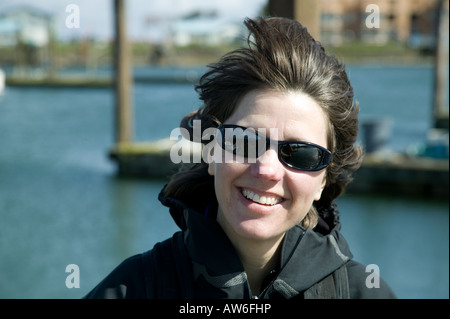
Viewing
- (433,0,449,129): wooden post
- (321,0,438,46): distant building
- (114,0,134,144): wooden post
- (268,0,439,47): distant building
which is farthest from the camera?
(321,0,438,46): distant building

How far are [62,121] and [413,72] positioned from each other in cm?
5580

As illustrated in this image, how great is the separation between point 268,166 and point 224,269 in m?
0.22

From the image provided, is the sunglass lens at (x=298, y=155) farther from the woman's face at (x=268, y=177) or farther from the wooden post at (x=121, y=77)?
the wooden post at (x=121, y=77)

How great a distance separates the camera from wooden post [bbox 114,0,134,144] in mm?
15602

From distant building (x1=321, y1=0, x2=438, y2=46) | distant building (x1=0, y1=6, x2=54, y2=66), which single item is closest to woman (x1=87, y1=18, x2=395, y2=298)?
distant building (x1=321, y1=0, x2=438, y2=46)

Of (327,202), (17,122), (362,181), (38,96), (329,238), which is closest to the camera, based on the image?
(329,238)

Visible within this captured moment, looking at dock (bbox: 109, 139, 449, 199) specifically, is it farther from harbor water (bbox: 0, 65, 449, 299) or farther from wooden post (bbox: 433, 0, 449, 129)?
wooden post (bbox: 433, 0, 449, 129)

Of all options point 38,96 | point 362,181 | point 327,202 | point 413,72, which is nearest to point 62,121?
A: point 38,96

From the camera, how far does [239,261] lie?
1.42 meters

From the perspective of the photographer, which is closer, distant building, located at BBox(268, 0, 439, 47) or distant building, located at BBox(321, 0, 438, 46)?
distant building, located at BBox(268, 0, 439, 47)

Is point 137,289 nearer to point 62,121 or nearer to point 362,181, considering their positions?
point 362,181

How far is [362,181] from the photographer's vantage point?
13008 mm

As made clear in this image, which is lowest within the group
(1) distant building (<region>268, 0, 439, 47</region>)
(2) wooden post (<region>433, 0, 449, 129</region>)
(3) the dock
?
(3) the dock

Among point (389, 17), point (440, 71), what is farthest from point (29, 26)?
point (440, 71)
